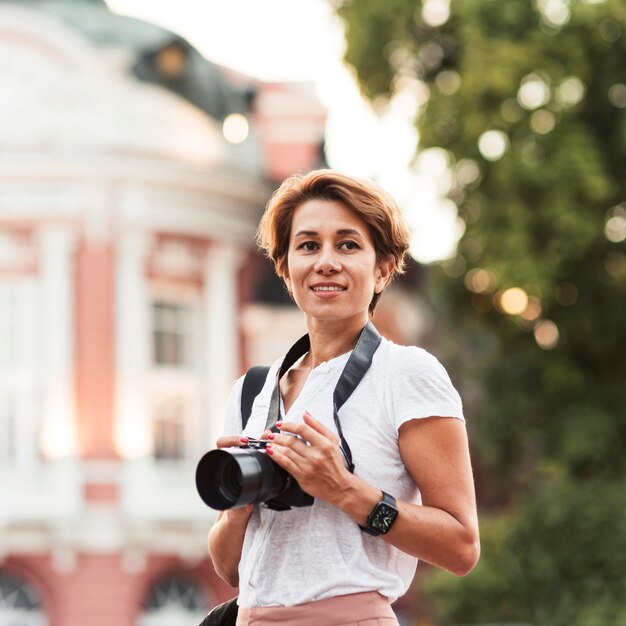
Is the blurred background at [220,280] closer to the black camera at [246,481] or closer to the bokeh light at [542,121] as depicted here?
the bokeh light at [542,121]

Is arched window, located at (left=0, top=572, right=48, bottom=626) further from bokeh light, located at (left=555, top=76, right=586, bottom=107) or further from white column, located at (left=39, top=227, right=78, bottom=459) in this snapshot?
bokeh light, located at (left=555, top=76, right=586, bottom=107)

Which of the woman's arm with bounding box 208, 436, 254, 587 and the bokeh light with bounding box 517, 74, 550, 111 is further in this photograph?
the bokeh light with bounding box 517, 74, 550, 111


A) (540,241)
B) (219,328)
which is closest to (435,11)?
(540,241)

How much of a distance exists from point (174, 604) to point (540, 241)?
7757 mm

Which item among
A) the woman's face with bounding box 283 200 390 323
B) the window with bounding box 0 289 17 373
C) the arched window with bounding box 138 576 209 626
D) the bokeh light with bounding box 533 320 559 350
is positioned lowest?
the arched window with bounding box 138 576 209 626

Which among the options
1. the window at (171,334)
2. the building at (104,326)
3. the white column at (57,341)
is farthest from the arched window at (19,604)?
the window at (171,334)

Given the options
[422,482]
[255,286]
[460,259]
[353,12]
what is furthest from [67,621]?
[422,482]

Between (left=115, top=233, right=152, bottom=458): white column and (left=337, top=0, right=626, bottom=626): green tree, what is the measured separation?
425 cm

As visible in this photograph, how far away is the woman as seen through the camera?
94.3 inches

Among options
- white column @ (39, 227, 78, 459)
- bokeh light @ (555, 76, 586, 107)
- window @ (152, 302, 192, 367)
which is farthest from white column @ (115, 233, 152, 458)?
bokeh light @ (555, 76, 586, 107)

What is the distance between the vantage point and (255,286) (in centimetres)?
2233

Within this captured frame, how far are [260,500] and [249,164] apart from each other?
20377 mm

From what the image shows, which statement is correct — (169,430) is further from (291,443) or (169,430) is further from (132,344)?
(291,443)

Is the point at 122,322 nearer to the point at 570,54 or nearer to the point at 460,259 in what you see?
the point at 460,259
